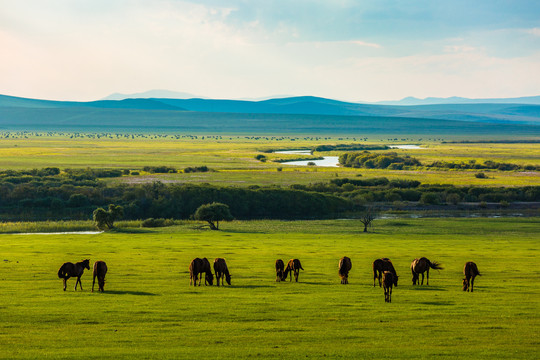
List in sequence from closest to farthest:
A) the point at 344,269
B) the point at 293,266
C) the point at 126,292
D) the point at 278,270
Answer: the point at 126,292
the point at 344,269
the point at 293,266
the point at 278,270

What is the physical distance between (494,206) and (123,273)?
54387 mm

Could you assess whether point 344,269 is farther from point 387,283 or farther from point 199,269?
point 199,269

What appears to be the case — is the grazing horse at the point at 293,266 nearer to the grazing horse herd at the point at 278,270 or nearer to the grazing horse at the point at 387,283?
the grazing horse herd at the point at 278,270

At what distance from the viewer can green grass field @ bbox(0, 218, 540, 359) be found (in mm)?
13281

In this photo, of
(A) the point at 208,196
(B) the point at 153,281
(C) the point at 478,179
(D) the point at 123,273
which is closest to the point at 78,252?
(D) the point at 123,273

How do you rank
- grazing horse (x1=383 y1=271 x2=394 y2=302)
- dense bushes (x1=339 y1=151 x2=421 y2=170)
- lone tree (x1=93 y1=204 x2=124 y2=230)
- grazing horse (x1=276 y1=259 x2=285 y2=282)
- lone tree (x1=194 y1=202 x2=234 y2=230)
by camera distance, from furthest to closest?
dense bushes (x1=339 y1=151 x2=421 y2=170), lone tree (x1=194 y1=202 x2=234 y2=230), lone tree (x1=93 y1=204 x2=124 y2=230), grazing horse (x1=276 y1=259 x2=285 y2=282), grazing horse (x1=383 y1=271 x2=394 y2=302)

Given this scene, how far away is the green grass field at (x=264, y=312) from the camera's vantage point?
43.6 ft

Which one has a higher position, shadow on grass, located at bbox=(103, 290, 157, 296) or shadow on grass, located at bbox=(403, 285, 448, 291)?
shadow on grass, located at bbox=(403, 285, 448, 291)

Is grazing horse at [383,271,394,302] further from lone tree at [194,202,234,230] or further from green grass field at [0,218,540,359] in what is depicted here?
lone tree at [194,202,234,230]

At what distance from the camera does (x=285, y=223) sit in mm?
56344

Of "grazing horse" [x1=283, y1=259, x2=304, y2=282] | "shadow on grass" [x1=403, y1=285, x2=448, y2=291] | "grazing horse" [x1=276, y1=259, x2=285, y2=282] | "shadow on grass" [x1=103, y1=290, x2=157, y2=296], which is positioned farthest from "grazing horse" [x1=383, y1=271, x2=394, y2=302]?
"shadow on grass" [x1=103, y1=290, x2=157, y2=296]

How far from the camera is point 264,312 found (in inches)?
646

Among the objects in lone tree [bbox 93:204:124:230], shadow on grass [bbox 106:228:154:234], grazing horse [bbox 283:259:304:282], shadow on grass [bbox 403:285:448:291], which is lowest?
shadow on grass [bbox 106:228:154:234]

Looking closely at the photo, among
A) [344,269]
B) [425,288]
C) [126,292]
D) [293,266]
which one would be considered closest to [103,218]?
[293,266]
